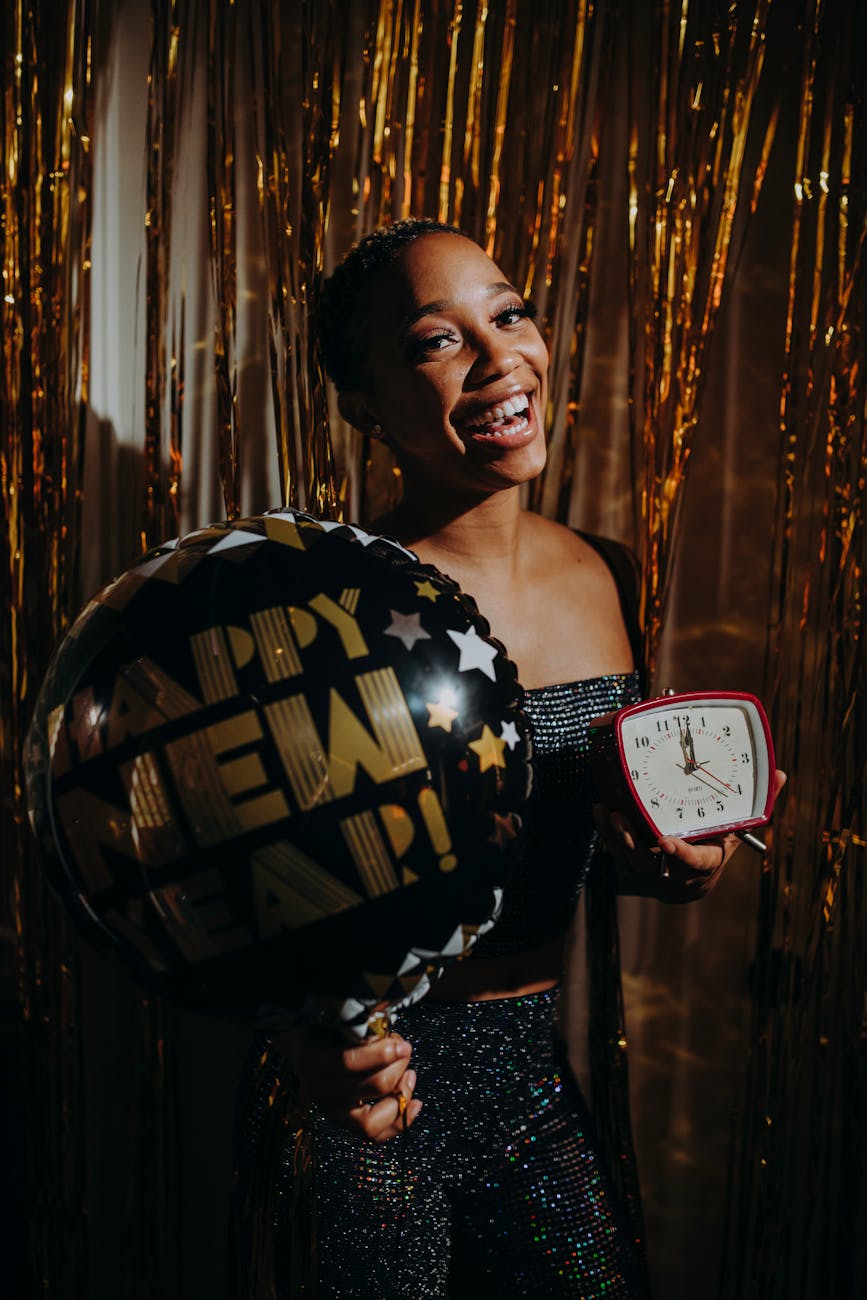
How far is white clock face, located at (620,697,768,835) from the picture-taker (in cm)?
83

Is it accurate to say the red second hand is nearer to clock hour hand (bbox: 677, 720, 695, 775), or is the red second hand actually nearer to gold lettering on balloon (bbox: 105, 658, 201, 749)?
clock hour hand (bbox: 677, 720, 695, 775)

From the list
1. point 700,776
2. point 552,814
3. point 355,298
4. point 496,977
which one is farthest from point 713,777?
point 355,298

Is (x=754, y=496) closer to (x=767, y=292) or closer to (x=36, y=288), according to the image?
(x=767, y=292)

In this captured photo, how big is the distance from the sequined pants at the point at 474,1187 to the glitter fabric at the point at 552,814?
0.27 feet

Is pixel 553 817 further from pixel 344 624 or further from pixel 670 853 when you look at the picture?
pixel 344 624

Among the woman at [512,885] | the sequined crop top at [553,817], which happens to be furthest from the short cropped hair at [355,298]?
the sequined crop top at [553,817]

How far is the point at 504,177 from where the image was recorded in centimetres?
125

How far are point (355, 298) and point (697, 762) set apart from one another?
550 millimetres

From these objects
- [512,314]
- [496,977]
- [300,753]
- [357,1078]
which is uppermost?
[512,314]

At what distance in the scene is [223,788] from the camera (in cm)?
59

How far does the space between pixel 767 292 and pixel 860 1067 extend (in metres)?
1.02

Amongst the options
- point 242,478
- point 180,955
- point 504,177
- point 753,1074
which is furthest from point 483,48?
point 753,1074

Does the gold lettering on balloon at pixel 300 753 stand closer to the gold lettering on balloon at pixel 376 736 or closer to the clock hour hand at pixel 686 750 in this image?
the gold lettering on balloon at pixel 376 736

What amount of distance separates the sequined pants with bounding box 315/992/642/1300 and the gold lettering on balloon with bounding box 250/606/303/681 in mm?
487
